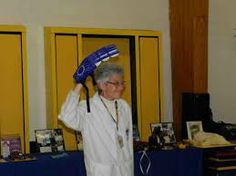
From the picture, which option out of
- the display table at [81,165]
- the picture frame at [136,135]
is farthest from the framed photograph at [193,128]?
the picture frame at [136,135]

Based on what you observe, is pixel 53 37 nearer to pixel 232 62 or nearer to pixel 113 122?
pixel 113 122

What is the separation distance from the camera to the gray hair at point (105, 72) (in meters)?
3.17

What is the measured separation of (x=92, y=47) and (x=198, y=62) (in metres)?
1.19

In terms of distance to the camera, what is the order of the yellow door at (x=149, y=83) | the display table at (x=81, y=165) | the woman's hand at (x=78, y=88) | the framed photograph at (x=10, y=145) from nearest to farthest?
1. the woman's hand at (x=78, y=88)
2. the display table at (x=81, y=165)
3. the framed photograph at (x=10, y=145)
4. the yellow door at (x=149, y=83)

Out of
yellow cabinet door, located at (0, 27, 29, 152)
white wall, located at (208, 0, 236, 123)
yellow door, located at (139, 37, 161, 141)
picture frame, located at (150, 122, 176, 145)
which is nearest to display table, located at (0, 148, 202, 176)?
picture frame, located at (150, 122, 176, 145)

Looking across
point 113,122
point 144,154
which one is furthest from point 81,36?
point 113,122

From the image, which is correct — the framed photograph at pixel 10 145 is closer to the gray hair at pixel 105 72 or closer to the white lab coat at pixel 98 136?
the white lab coat at pixel 98 136

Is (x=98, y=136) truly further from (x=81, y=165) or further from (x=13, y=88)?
(x=13, y=88)

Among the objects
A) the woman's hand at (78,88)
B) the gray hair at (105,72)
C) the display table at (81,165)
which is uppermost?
the gray hair at (105,72)

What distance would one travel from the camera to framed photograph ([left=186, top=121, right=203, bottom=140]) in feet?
15.7

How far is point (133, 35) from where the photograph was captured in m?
4.88

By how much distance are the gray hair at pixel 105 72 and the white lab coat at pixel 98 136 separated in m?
0.16

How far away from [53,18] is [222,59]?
2.19m

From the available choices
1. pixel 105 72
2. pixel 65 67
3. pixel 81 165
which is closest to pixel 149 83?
pixel 65 67
